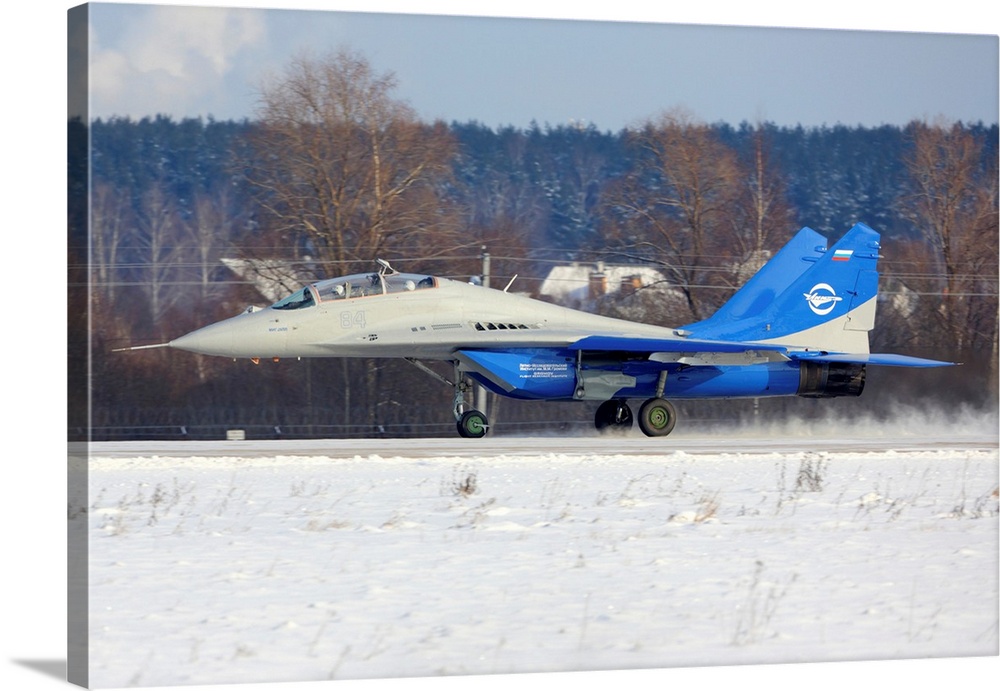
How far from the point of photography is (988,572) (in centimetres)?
948

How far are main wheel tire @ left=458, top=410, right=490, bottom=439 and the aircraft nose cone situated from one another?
335 cm

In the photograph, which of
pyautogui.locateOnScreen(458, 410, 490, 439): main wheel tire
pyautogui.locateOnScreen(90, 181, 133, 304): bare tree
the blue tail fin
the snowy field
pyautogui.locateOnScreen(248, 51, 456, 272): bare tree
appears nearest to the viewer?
the snowy field

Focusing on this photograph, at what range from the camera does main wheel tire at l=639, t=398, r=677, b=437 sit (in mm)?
Result: 18266

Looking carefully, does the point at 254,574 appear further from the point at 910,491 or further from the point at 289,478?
the point at 910,491

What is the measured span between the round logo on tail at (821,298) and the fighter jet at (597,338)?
0.6 inches

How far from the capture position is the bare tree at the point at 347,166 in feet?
65.7

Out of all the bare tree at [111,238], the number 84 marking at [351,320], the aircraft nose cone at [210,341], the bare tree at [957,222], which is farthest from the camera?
the bare tree at [111,238]

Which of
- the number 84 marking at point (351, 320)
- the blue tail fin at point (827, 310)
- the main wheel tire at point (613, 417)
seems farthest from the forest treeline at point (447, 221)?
the main wheel tire at point (613, 417)

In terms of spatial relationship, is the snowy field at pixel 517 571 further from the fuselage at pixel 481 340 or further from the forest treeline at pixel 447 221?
the forest treeline at pixel 447 221

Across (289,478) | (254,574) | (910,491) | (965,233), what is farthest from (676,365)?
(254,574)

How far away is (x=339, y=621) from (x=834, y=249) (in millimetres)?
13007

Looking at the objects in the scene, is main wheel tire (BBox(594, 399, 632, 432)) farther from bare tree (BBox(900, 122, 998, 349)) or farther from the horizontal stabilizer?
bare tree (BBox(900, 122, 998, 349))

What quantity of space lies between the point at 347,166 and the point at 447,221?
2.39 m

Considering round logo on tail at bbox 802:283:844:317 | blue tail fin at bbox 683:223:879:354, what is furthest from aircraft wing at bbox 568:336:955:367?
round logo on tail at bbox 802:283:844:317
